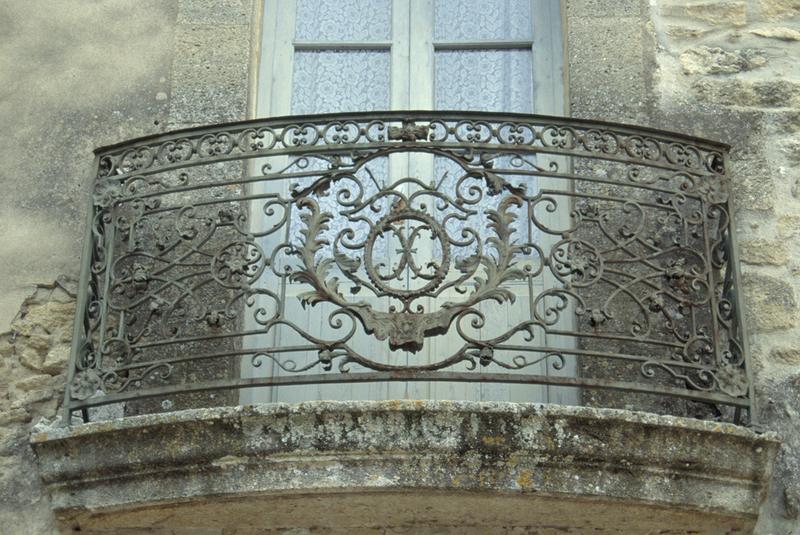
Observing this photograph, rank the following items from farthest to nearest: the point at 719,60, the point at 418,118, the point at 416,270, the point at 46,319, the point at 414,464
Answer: the point at 719,60 < the point at 46,319 < the point at 418,118 < the point at 416,270 < the point at 414,464

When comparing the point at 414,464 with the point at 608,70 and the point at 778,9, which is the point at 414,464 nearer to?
the point at 608,70

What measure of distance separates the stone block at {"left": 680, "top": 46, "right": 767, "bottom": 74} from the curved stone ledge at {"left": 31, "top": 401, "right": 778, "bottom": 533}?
170cm

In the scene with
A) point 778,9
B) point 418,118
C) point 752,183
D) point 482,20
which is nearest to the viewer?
point 418,118

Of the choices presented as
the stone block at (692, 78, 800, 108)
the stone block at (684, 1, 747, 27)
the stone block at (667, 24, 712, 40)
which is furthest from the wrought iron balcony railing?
the stone block at (684, 1, 747, 27)

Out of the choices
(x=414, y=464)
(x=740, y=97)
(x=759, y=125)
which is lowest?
(x=414, y=464)

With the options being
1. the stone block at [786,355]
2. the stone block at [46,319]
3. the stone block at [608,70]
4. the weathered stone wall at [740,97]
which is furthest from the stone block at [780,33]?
the stone block at [46,319]

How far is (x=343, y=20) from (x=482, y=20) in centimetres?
59

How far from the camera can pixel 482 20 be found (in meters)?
6.82

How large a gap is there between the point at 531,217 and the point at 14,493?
2.01 m

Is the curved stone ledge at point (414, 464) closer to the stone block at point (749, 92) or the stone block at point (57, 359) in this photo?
the stone block at point (57, 359)

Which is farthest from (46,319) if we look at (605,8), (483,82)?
(605,8)

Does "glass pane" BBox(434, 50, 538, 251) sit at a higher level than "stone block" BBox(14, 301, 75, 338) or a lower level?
higher

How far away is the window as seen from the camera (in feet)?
21.6

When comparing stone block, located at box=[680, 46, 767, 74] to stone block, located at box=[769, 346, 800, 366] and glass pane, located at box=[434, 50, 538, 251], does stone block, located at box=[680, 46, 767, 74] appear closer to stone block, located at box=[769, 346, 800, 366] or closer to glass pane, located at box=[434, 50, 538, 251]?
glass pane, located at box=[434, 50, 538, 251]
